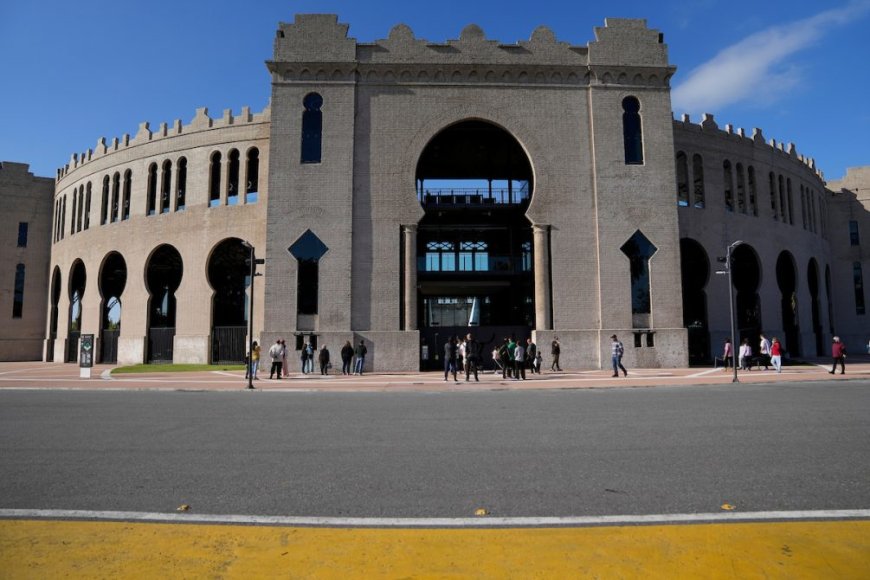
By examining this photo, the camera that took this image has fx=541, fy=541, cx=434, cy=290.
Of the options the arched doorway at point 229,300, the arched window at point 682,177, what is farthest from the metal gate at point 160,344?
the arched window at point 682,177

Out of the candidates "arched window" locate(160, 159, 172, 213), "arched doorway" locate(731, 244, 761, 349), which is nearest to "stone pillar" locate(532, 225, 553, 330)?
"arched doorway" locate(731, 244, 761, 349)

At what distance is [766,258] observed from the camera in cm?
3766

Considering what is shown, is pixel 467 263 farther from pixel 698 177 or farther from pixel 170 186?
pixel 170 186

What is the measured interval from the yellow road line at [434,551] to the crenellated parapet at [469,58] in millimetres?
28434

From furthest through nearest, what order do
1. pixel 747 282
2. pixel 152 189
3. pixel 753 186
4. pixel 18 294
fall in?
pixel 18 294 < pixel 753 186 < pixel 747 282 < pixel 152 189

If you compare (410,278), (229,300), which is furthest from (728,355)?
(229,300)

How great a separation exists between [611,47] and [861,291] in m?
36.1

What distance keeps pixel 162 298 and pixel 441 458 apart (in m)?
34.1

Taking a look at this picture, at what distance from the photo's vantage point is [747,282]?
37.6 metres

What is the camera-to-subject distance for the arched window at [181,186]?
3538cm

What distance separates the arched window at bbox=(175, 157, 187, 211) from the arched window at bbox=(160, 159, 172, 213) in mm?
571

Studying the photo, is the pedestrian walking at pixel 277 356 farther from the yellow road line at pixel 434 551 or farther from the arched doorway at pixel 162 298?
the yellow road line at pixel 434 551

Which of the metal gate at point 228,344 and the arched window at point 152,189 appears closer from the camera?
the metal gate at point 228,344

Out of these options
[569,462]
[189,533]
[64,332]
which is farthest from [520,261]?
[64,332]
